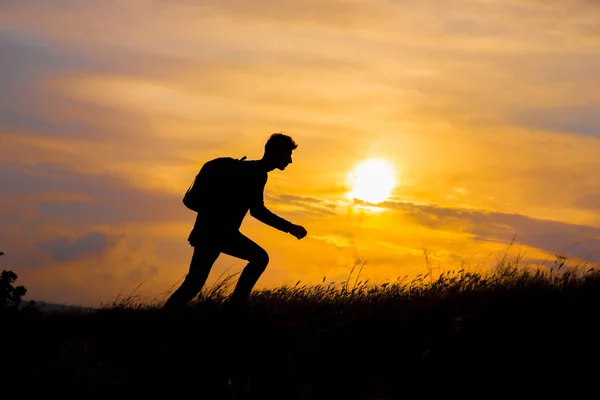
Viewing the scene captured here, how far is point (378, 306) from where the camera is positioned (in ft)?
31.7

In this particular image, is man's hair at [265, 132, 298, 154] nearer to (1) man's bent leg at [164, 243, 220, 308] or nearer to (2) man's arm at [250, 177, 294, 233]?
(2) man's arm at [250, 177, 294, 233]

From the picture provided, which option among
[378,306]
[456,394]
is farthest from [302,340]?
[456,394]

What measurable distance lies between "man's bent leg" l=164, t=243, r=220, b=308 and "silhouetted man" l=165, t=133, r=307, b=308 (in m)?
0.01

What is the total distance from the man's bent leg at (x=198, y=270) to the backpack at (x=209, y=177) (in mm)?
534

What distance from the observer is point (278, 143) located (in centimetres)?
962

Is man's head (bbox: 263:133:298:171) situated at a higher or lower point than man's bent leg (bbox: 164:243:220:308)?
higher

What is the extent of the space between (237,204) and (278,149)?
869 mm

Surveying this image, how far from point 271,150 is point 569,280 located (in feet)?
12.8

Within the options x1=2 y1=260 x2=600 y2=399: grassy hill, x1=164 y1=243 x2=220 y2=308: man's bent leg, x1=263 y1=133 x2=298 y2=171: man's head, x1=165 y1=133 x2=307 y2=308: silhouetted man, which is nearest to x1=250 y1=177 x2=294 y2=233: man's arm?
x1=165 y1=133 x2=307 y2=308: silhouetted man

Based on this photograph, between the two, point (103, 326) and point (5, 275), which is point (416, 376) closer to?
point (103, 326)

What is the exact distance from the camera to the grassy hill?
6.84m

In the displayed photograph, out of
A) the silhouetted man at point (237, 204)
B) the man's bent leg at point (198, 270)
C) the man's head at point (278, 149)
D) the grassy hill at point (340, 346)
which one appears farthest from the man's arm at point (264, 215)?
the grassy hill at point (340, 346)

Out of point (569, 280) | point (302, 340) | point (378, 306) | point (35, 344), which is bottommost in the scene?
point (35, 344)

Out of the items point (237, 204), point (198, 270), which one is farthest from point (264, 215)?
point (198, 270)
